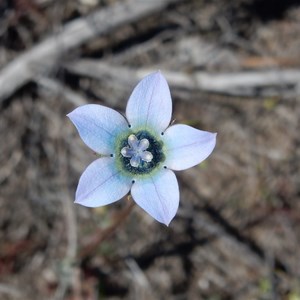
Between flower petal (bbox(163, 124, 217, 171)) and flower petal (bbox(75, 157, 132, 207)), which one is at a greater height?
flower petal (bbox(75, 157, 132, 207))

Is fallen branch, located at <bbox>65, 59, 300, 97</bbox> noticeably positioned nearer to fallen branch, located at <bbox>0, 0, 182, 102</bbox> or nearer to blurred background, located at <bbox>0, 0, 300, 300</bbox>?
blurred background, located at <bbox>0, 0, 300, 300</bbox>

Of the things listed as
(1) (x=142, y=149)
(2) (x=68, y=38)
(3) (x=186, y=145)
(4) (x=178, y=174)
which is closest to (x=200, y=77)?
(4) (x=178, y=174)

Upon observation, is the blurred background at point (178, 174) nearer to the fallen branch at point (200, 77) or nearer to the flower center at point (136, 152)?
the fallen branch at point (200, 77)

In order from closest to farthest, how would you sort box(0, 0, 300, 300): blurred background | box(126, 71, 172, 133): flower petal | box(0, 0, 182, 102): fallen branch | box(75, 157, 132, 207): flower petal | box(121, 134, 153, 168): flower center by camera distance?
box(75, 157, 132, 207): flower petal → box(126, 71, 172, 133): flower petal → box(121, 134, 153, 168): flower center → box(0, 0, 182, 102): fallen branch → box(0, 0, 300, 300): blurred background

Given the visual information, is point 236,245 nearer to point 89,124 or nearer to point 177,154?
point 177,154

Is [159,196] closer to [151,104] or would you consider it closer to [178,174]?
[151,104]

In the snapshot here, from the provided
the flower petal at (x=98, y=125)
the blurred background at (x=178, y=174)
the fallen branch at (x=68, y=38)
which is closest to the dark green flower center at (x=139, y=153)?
the flower petal at (x=98, y=125)

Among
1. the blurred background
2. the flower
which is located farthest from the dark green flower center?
the blurred background
